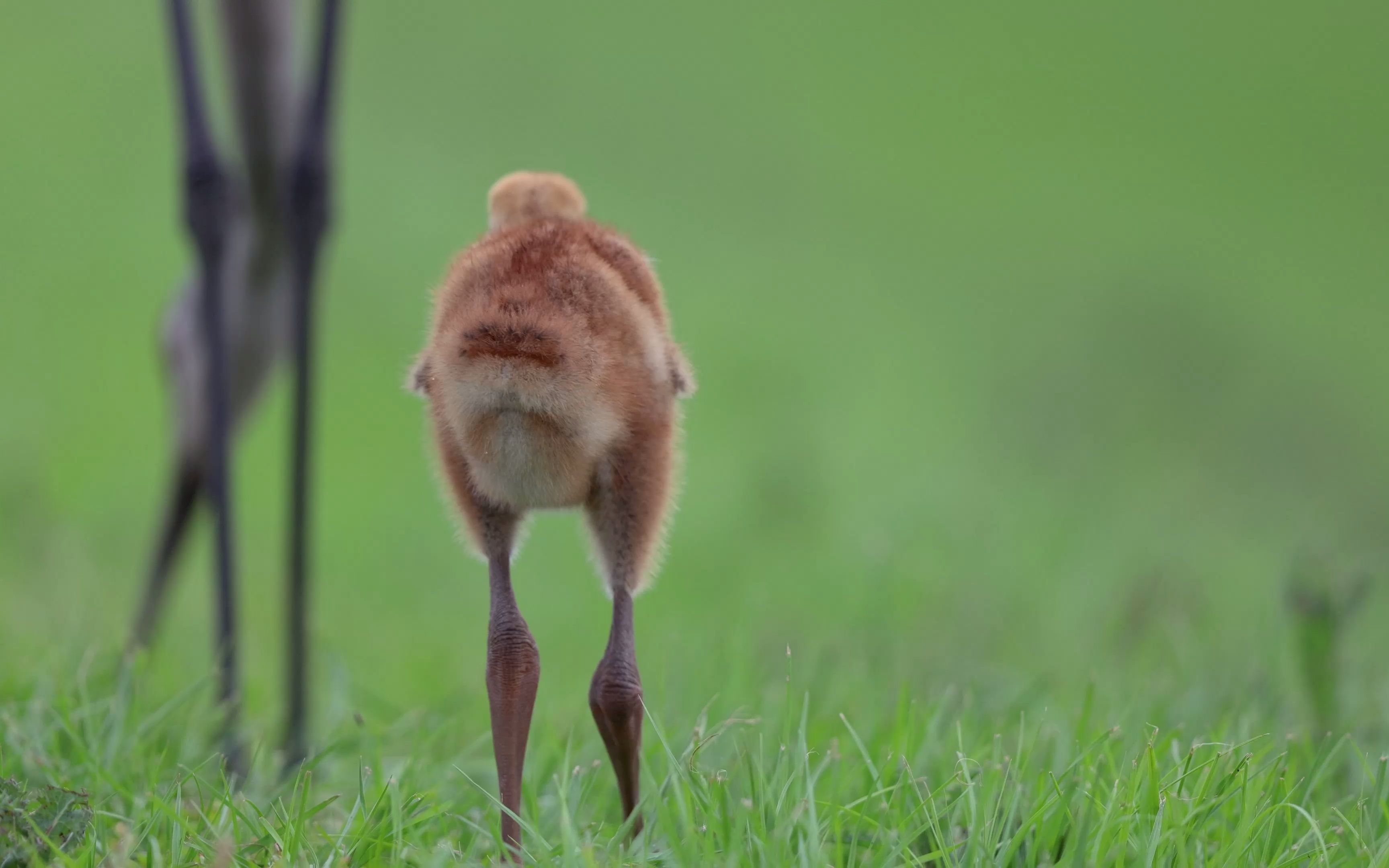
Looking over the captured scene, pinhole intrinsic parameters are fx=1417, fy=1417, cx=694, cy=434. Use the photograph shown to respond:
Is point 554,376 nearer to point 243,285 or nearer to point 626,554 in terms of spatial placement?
point 626,554

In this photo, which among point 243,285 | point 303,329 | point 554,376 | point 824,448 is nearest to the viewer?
point 554,376

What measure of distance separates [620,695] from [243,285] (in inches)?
77.6

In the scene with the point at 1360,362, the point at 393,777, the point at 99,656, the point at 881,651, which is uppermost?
the point at 393,777

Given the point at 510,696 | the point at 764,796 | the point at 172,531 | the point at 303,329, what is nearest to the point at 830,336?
the point at 172,531

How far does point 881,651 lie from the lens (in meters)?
3.05

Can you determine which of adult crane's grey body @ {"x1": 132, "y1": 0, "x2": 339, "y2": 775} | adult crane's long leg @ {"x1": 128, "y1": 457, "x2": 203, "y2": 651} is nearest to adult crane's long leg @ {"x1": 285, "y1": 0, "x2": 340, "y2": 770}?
adult crane's grey body @ {"x1": 132, "y1": 0, "x2": 339, "y2": 775}

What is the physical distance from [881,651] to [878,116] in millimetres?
8417

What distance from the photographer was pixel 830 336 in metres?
7.93

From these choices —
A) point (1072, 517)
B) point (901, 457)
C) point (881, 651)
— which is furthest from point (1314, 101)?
point (881, 651)

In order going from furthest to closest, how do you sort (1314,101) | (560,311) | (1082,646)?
1. (1314,101)
2. (1082,646)
3. (560,311)

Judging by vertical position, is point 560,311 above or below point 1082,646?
above

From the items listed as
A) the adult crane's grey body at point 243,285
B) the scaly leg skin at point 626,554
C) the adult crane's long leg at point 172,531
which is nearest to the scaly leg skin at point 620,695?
the scaly leg skin at point 626,554

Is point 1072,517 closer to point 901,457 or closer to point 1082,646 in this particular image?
point 901,457

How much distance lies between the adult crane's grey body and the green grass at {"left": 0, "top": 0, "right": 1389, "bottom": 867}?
150 millimetres
